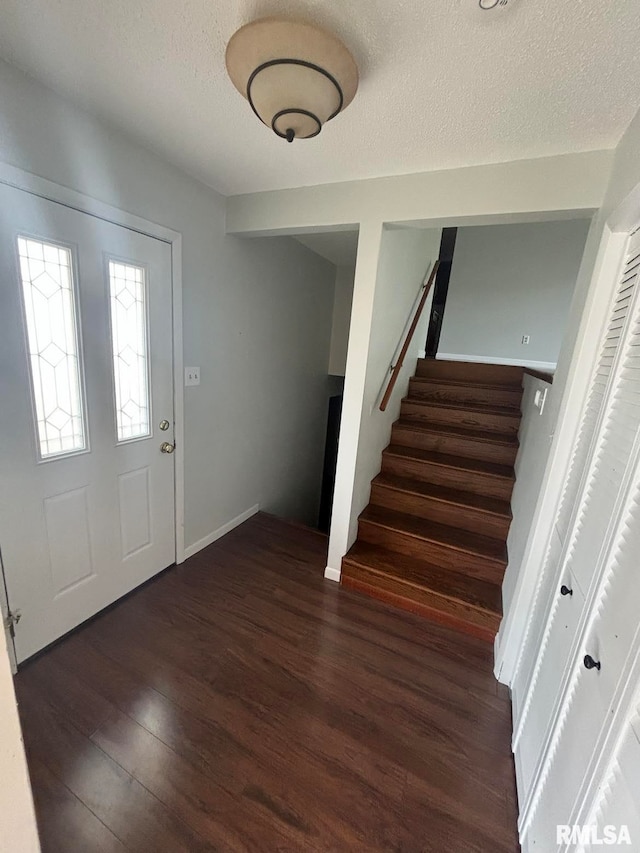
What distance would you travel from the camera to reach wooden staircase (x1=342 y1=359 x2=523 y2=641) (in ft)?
6.76

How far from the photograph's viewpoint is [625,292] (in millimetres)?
1113

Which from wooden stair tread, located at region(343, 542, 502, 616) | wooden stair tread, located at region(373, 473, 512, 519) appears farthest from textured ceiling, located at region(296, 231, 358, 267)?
wooden stair tread, located at region(343, 542, 502, 616)

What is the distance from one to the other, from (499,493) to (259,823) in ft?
7.04

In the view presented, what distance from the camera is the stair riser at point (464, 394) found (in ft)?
9.53

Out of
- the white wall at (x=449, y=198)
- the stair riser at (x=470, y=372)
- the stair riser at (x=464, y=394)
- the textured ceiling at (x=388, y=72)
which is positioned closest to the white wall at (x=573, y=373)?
the white wall at (x=449, y=198)

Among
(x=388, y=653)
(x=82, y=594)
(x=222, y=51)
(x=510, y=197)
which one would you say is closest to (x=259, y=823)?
(x=388, y=653)

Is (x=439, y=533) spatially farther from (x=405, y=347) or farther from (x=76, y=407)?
(x=76, y=407)

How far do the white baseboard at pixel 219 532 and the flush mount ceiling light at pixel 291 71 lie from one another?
2.40 metres

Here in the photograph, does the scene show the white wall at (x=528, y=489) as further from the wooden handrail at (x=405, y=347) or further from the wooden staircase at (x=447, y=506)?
the wooden handrail at (x=405, y=347)

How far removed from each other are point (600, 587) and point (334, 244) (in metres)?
2.89

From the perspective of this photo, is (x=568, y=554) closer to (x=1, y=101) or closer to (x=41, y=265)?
(x=41, y=265)

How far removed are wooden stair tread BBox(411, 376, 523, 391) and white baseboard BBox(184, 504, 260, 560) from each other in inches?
76.7

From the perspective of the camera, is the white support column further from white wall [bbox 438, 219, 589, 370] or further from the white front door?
white wall [bbox 438, 219, 589, 370]

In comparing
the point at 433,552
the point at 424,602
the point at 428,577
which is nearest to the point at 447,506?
the point at 433,552
